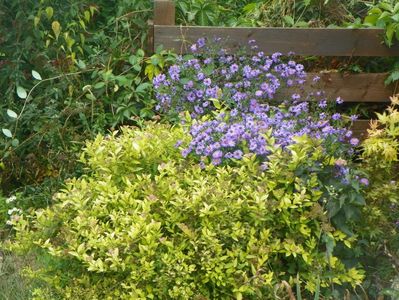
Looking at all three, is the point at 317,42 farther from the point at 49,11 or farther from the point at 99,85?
the point at 49,11

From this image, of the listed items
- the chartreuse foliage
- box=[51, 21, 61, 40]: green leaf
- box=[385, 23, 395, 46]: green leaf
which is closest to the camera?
the chartreuse foliage

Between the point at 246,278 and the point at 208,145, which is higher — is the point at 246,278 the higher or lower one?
the lower one

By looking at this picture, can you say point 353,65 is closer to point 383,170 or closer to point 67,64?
point 383,170

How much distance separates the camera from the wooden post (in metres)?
5.36

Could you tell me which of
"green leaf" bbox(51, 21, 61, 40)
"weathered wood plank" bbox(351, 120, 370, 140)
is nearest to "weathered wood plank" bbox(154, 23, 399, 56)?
"weathered wood plank" bbox(351, 120, 370, 140)

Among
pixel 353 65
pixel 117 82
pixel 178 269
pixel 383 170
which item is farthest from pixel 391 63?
pixel 178 269

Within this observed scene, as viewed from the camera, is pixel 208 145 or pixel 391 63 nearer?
pixel 208 145

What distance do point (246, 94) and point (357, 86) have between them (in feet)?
3.34

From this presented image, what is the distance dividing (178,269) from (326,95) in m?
2.42

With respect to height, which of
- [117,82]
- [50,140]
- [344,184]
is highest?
[344,184]

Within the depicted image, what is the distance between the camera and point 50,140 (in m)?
5.43

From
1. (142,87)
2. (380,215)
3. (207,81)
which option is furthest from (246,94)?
(380,215)

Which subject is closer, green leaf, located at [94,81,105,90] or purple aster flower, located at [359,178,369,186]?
purple aster flower, located at [359,178,369,186]

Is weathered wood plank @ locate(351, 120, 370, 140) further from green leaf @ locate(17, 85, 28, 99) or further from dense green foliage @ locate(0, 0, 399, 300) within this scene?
green leaf @ locate(17, 85, 28, 99)
